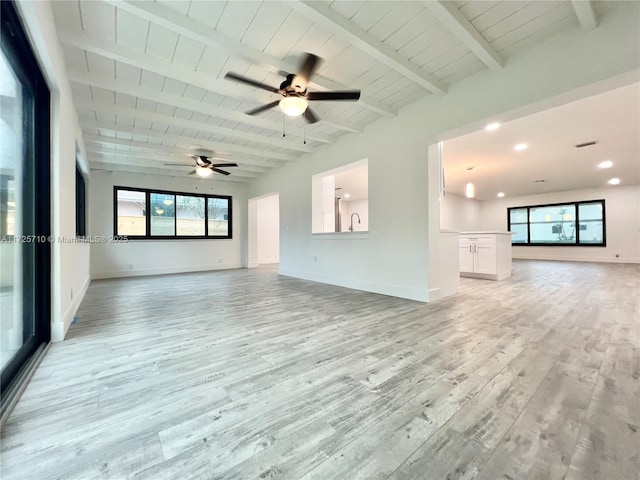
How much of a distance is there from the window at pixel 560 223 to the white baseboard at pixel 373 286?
8.74 meters

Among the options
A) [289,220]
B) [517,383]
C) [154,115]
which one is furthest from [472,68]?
[289,220]

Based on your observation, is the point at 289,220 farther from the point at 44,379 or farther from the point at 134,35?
the point at 44,379

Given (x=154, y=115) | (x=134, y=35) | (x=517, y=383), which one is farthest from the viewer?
(x=154, y=115)

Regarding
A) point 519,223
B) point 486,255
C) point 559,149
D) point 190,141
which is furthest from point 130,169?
point 519,223

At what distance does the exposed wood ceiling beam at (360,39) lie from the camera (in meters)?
1.96

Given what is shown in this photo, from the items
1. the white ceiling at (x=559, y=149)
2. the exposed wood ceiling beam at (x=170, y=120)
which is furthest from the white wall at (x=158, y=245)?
the white ceiling at (x=559, y=149)

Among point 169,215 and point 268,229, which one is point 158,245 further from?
point 268,229

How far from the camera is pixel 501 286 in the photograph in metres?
4.75

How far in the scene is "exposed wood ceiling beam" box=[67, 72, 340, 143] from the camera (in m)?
2.71

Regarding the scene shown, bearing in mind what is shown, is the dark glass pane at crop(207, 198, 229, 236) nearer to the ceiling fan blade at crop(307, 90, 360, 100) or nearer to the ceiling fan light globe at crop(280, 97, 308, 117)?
the ceiling fan light globe at crop(280, 97, 308, 117)

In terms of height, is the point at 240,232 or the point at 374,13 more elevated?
the point at 374,13

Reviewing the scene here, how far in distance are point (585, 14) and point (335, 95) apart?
6.42 ft

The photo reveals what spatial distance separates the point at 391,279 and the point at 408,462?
305 cm

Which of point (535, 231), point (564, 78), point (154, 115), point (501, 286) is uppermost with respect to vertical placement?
A: point (154, 115)
